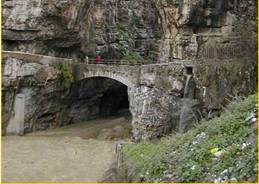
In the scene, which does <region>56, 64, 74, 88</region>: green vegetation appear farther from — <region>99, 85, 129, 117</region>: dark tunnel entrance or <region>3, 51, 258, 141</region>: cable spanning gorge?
<region>99, 85, 129, 117</region>: dark tunnel entrance

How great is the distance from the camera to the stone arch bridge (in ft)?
81.2

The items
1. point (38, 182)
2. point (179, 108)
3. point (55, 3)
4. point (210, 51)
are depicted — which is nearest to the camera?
point (38, 182)

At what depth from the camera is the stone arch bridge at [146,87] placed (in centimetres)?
2475

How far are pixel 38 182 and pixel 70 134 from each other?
1051 cm

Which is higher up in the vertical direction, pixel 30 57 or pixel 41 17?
pixel 41 17

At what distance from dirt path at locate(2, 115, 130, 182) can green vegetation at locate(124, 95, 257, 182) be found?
5.77 m

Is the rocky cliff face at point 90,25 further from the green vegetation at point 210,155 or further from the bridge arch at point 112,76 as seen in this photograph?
the green vegetation at point 210,155

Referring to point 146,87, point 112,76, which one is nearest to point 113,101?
point 112,76

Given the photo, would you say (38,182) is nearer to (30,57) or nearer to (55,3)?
(30,57)

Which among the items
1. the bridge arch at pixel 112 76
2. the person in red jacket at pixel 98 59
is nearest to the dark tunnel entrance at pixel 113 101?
the person in red jacket at pixel 98 59

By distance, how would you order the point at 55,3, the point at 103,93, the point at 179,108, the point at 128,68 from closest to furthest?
the point at 179,108 < the point at 128,68 < the point at 55,3 < the point at 103,93

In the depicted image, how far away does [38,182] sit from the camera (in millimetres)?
16547

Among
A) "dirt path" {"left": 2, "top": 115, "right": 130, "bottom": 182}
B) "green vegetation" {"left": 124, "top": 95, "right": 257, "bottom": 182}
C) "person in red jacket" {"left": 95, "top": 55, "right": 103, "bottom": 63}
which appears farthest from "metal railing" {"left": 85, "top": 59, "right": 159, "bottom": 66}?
"green vegetation" {"left": 124, "top": 95, "right": 257, "bottom": 182}

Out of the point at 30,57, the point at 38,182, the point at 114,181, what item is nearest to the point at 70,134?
the point at 30,57
